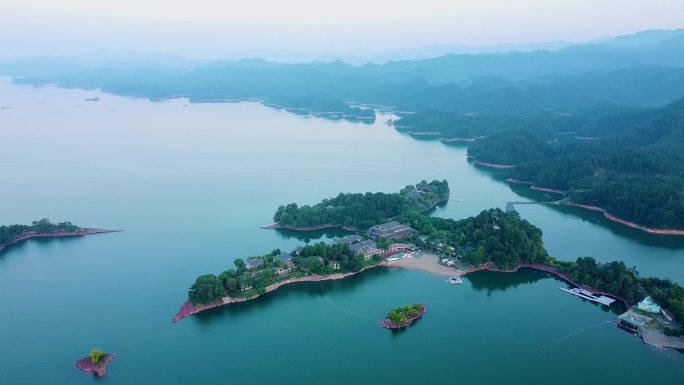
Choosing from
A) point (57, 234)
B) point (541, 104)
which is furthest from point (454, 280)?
point (541, 104)

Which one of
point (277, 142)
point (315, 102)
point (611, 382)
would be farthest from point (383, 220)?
point (315, 102)

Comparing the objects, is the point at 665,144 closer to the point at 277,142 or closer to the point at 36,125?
the point at 277,142

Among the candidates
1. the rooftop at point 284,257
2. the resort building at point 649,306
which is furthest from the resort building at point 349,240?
the resort building at point 649,306

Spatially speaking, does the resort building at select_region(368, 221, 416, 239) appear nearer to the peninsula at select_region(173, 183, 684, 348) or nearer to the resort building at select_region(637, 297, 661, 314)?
the peninsula at select_region(173, 183, 684, 348)

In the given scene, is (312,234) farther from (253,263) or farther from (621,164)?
(621,164)

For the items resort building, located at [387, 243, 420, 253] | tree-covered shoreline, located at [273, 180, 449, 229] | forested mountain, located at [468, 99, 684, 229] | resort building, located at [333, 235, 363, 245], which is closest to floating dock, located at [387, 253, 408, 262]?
resort building, located at [387, 243, 420, 253]

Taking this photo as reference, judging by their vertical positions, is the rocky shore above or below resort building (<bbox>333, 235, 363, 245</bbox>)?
below

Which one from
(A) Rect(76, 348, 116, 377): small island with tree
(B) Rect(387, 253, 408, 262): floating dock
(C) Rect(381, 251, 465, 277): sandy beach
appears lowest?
(A) Rect(76, 348, 116, 377): small island with tree

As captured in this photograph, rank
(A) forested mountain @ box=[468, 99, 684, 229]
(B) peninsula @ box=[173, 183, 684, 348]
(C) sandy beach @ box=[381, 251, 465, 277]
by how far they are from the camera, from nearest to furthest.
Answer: (B) peninsula @ box=[173, 183, 684, 348]
(C) sandy beach @ box=[381, 251, 465, 277]
(A) forested mountain @ box=[468, 99, 684, 229]
